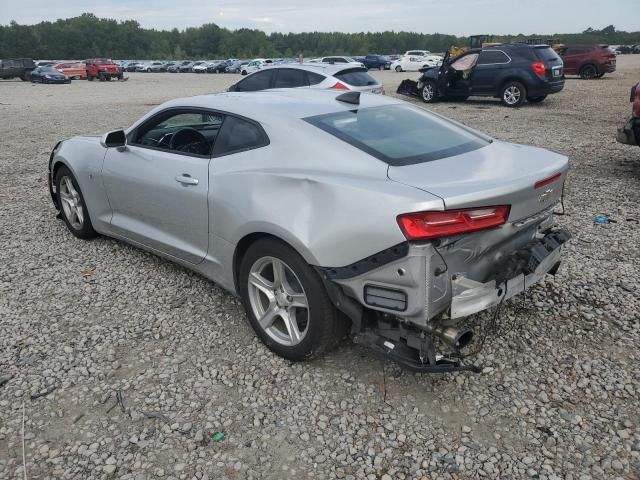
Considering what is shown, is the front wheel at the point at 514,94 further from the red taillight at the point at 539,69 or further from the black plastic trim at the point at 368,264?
the black plastic trim at the point at 368,264

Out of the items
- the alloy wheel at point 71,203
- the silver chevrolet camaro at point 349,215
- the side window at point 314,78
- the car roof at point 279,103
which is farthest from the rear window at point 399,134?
the side window at point 314,78

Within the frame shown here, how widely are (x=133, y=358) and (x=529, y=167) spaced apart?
8.45 ft

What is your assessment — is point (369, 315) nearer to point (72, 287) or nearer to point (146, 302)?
point (146, 302)

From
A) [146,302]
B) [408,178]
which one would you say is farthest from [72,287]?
[408,178]

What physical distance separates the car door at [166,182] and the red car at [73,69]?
1595 inches

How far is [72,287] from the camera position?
421 cm

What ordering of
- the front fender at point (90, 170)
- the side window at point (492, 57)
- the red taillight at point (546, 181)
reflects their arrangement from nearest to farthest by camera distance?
the red taillight at point (546, 181)
the front fender at point (90, 170)
the side window at point (492, 57)

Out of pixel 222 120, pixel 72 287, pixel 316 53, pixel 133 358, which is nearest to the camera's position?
pixel 133 358

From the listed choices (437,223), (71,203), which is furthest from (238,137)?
(71,203)

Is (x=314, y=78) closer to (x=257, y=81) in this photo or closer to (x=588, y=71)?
(x=257, y=81)

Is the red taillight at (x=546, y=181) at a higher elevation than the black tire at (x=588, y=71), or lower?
lower

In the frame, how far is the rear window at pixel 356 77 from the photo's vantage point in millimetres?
12186

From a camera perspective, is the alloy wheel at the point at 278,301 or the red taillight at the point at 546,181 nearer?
the red taillight at the point at 546,181

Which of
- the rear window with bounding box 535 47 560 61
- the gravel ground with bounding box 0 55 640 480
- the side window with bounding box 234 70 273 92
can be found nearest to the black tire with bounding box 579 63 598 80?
the rear window with bounding box 535 47 560 61
